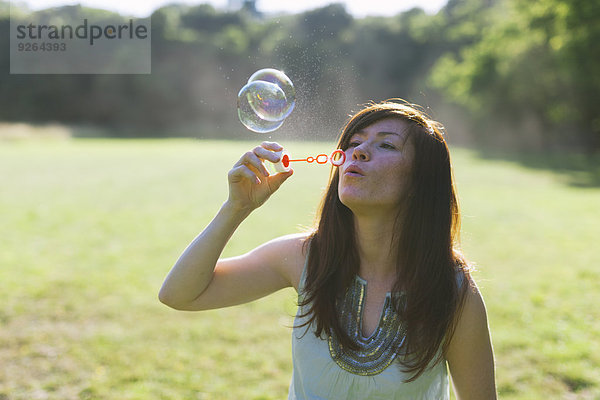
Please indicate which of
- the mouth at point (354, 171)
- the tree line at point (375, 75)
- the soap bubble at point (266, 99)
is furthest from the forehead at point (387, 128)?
the soap bubble at point (266, 99)

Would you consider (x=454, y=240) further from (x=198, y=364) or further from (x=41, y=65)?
(x=41, y=65)

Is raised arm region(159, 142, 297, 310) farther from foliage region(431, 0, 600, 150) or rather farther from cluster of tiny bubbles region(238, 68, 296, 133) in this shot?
foliage region(431, 0, 600, 150)

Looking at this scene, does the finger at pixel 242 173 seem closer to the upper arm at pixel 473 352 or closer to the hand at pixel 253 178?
the hand at pixel 253 178

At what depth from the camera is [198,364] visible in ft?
13.7

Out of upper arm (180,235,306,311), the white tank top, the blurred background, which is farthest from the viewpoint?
the blurred background

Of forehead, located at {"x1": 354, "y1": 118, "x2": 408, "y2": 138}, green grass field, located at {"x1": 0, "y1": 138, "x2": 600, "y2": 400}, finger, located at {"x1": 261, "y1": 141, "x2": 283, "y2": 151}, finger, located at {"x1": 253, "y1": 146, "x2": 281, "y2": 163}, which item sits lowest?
green grass field, located at {"x1": 0, "y1": 138, "x2": 600, "y2": 400}

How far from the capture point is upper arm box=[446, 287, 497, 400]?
1.80 metres

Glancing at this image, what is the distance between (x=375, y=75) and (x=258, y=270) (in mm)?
47339

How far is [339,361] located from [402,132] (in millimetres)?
836

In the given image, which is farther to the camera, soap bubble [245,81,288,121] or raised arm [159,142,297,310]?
soap bubble [245,81,288,121]

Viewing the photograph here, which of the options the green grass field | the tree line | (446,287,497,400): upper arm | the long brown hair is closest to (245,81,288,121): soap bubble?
the tree line

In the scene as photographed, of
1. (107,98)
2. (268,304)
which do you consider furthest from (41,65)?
(268,304)

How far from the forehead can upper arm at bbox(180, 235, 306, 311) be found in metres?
0.52

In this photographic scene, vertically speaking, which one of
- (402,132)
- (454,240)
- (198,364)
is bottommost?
(198,364)
